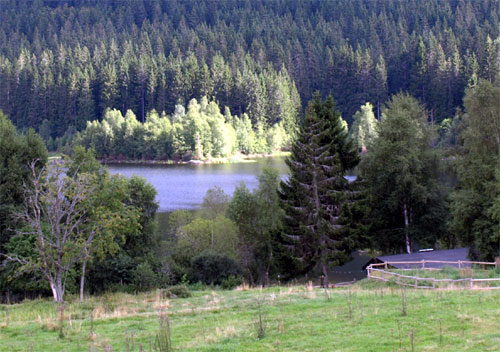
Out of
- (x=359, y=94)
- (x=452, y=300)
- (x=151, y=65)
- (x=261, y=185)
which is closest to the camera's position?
(x=452, y=300)

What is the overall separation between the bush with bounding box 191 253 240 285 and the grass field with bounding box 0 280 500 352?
545 inches

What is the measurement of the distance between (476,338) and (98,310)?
981 centimetres

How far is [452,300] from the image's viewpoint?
13.6m

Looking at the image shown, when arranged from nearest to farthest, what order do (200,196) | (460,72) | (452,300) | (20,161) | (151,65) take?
(452,300)
(20,161)
(200,196)
(460,72)
(151,65)

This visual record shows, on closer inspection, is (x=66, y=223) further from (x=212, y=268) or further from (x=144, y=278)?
(x=212, y=268)

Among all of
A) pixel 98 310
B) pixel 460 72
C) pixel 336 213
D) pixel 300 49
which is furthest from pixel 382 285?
pixel 300 49

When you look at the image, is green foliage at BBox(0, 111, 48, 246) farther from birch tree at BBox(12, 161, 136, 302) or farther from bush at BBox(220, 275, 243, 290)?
bush at BBox(220, 275, 243, 290)

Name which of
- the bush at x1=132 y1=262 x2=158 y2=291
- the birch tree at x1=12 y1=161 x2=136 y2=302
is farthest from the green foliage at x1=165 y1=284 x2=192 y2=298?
the bush at x1=132 y1=262 x2=158 y2=291

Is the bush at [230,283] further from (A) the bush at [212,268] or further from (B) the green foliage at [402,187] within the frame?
(B) the green foliage at [402,187]

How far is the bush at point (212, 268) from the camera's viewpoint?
30094 mm

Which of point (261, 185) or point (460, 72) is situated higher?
point (460, 72)

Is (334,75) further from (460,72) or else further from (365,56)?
(460,72)

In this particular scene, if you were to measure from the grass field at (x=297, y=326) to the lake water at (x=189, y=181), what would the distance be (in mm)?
29384

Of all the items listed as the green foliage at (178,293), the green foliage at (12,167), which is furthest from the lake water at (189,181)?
the green foliage at (178,293)
